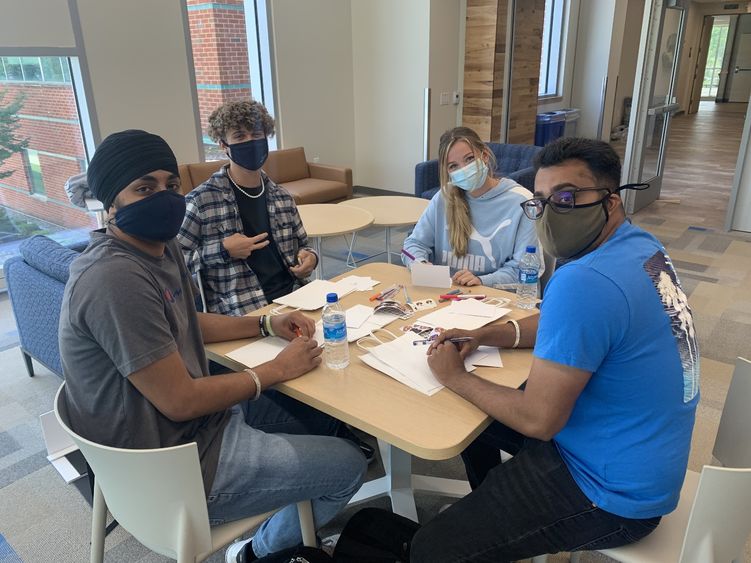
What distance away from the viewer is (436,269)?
6.50ft

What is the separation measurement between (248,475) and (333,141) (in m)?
5.58

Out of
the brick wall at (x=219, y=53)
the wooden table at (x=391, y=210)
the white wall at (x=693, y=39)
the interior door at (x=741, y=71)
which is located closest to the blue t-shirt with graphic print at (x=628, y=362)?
the wooden table at (x=391, y=210)

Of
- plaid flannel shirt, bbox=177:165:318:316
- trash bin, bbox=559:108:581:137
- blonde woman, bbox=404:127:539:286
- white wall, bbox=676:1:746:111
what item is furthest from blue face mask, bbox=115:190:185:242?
white wall, bbox=676:1:746:111

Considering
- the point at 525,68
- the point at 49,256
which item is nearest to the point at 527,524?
the point at 49,256

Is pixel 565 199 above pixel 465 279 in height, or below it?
above

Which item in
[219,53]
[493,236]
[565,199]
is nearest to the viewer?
[565,199]

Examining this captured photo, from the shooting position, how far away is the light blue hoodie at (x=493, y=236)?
2201 millimetres

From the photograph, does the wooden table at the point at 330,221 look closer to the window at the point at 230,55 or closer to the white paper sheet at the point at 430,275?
the white paper sheet at the point at 430,275

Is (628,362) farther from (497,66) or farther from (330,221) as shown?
(497,66)

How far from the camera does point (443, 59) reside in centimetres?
603

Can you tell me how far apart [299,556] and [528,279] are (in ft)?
3.97

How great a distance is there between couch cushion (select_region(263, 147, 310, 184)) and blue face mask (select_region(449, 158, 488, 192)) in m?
3.55

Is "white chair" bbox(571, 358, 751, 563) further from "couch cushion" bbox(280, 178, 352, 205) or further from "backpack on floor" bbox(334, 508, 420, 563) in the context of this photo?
"couch cushion" bbox(280, 178, 352, 205)

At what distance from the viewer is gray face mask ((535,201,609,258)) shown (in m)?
1.22
